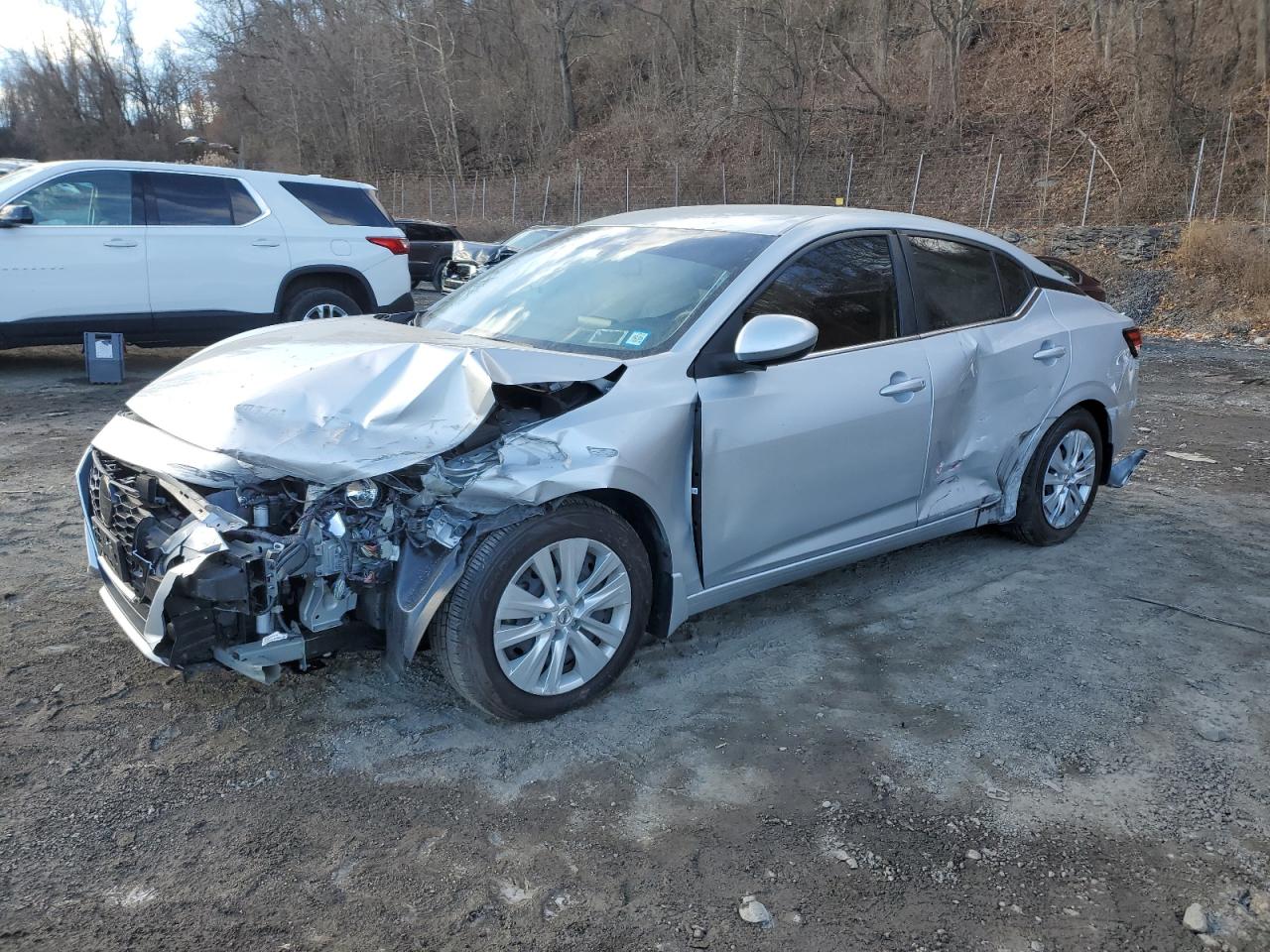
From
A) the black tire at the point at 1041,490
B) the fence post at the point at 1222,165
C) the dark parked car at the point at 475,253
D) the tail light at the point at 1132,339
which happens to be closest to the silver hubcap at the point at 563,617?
the black tire at the point at 1041,490

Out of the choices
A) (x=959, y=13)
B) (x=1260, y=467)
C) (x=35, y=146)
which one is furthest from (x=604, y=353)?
(x=35, y=146)

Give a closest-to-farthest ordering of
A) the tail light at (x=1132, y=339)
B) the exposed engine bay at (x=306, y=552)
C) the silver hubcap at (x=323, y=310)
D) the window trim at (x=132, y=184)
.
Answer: the exposed engine bay at (x=306, y=552), the tail light at (x=1132, y=339), the window trim at (x=132, y=184), the silver hubcap at (x=323, y=310)

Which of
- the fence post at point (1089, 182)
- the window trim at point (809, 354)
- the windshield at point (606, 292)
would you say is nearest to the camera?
the window trim at point (809, 354)

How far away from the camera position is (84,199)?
8.51 m

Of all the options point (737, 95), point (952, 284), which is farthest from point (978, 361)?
point (737, 95)

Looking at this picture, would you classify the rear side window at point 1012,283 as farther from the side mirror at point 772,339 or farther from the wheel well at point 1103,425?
the side mirror at point 772,339

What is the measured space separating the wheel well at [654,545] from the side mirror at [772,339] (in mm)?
661

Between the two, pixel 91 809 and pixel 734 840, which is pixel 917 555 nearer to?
pixel 734 840

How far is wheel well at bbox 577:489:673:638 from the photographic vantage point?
137 inches

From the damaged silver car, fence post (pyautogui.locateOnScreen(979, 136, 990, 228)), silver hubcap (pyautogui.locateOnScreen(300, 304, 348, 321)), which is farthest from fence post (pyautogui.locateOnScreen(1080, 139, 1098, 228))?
the damaged silver car

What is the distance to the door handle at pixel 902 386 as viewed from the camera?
4160mm

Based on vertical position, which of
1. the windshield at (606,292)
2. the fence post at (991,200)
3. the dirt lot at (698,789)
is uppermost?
the fence post at (991,200)

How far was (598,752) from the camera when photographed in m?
3.25

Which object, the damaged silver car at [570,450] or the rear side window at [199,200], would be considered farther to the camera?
the rear side window at [199,200]
